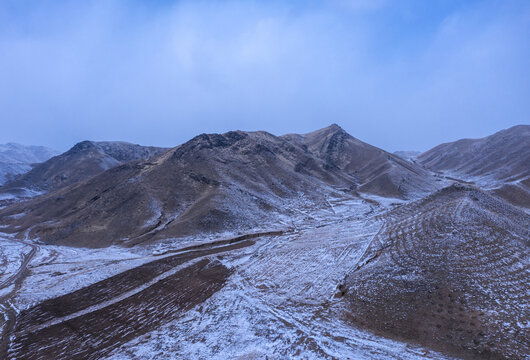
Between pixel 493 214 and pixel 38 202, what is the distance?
83.5 metres

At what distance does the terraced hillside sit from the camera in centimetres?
1308

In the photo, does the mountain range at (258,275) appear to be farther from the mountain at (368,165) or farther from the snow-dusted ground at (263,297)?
the mountain at (368,165)

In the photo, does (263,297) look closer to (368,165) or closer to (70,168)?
(368,165)

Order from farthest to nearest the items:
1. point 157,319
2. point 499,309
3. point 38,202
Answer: point 38,202
point 157,319
point 499,309

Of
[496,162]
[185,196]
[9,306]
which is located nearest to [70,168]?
[185,196]

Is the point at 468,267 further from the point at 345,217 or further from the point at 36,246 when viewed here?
the point at 36,246

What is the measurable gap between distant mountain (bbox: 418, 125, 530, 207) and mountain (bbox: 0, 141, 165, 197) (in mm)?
127117

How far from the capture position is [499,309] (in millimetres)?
14383

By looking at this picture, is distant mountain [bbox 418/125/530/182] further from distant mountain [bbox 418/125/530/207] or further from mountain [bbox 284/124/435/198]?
mountain [bbox 284/124/435/198]

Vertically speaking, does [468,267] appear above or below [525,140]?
below

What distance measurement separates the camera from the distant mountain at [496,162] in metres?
53.4

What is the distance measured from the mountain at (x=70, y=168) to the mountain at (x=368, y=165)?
85.6m

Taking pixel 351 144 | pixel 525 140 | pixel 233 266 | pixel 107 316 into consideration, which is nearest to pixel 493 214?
pixel 233 266

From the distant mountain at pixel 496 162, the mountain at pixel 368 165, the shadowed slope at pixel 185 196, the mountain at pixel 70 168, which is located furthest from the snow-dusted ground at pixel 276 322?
the mountain at pixel 70 168
